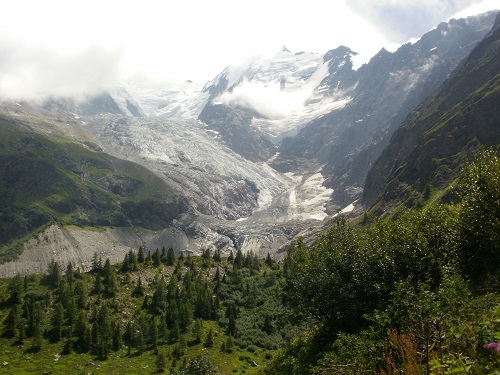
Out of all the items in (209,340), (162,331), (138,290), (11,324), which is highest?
(138,290)

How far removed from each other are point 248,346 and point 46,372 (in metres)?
46.0

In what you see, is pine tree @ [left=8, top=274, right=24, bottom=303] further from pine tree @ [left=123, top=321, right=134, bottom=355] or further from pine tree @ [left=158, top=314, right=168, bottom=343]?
pine tree @ [left=158, top=314, right=168, bottom=343]

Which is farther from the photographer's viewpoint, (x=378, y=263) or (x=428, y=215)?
(x=428, y=215)

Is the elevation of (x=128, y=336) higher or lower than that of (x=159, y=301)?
lower

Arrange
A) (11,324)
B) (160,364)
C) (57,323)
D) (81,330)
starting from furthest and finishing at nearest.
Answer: (57,323) → (81,330) → (11,324) → (160,364)

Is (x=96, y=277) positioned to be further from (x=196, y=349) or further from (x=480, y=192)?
(x=480, y=192)

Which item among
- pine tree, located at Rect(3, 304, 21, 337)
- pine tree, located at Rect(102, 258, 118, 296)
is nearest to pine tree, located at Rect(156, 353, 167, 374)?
pine tree, located at Rect(3, 304, 21, 337)

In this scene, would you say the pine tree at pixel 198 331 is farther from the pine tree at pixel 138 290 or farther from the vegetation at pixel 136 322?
the pine tree at pixel 138 290

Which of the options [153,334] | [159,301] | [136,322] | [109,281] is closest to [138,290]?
[109,281]

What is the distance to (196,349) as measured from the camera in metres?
97.9

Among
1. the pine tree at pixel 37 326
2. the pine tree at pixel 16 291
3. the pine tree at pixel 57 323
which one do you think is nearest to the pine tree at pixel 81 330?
the pine tree at pixel 57 323

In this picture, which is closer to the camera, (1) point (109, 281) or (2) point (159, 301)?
(2) point (159, 301)

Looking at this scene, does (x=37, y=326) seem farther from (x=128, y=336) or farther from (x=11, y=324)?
(x=128, y=336)

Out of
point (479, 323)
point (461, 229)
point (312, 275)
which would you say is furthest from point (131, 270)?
point (479, 323)
